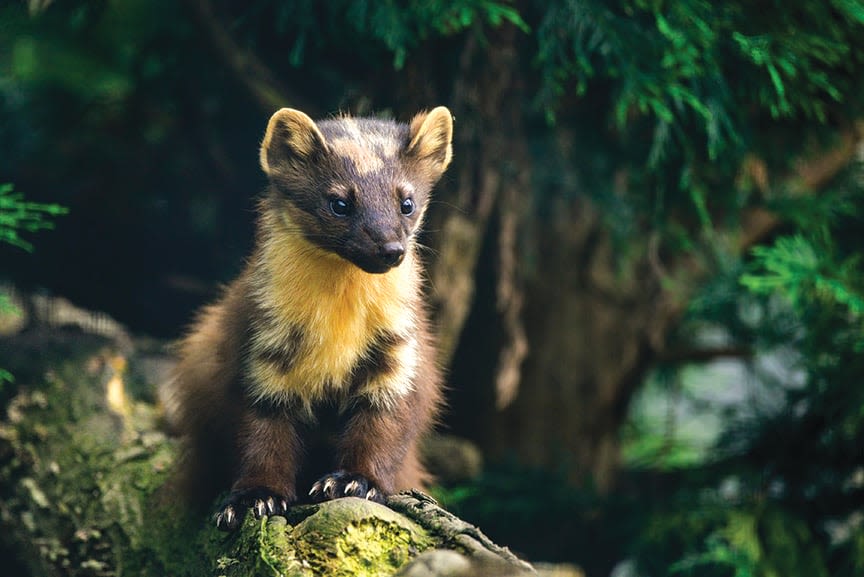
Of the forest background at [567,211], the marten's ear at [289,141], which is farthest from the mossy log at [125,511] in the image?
the marten's ear at [289,141]

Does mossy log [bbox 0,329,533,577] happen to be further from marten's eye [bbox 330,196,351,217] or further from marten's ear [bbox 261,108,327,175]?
marten's ear [bbox 261,108,327,175]

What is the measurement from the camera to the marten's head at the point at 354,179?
2.98 metres

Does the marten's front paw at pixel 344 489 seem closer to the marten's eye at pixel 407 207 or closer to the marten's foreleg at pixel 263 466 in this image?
the marten's foreleg at pixel 263 466

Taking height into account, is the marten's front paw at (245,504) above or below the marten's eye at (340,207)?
below

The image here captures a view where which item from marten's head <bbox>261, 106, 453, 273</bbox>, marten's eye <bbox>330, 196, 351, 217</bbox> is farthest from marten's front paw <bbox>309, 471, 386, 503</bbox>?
marten's eye <bbox>330, 196, 351, 217</bbox>

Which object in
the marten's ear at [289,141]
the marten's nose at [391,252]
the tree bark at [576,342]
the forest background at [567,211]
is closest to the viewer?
the marten's nose at [391,252]

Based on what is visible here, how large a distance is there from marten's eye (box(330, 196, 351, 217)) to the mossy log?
89 centimetres

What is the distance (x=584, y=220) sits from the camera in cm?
659

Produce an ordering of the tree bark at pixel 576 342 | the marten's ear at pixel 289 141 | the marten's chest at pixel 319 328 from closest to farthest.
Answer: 1. the marten's ear at pixel 289 141
2. the marten's chest at pixel 319 328
3. the tree bark at pixel 576 342

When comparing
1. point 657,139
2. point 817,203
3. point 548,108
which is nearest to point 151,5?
point 548,108

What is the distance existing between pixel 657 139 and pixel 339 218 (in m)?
2.16

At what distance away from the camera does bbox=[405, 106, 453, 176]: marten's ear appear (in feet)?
10.4

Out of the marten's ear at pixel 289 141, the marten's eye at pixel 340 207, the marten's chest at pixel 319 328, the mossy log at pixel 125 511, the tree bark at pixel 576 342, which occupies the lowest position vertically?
the tree bark at pixel 576 342

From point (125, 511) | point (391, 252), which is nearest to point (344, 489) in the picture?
point (391, 252)
